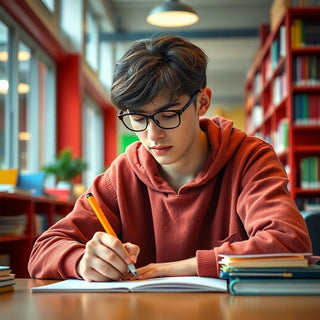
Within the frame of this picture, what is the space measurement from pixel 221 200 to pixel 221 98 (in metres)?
13.2

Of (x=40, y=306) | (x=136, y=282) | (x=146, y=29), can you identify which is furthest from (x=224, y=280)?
(x=146, y=29)

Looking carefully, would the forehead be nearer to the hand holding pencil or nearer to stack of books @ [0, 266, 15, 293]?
the hand holding pencil

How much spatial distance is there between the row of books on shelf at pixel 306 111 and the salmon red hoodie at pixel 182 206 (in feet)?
11.2

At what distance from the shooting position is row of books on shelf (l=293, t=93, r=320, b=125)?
493 cm

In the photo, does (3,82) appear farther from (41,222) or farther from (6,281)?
(6,281)

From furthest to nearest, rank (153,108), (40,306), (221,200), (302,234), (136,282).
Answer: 1. (221,200)
2. (153,108)
3. (302,234)
4. (136,282)
5. (40,306)

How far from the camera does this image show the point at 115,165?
1.66 metres

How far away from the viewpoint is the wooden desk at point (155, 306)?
2.78ft

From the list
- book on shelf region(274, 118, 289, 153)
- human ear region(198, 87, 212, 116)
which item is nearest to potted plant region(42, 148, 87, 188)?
book on shelf region(274, 118, 289, 153)

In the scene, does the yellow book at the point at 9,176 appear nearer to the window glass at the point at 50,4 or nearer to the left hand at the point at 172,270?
the window glass at the point at 50,4

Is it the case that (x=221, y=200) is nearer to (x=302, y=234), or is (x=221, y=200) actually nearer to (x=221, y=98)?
(x=302, y=234)

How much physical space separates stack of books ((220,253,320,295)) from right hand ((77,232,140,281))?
24 cm

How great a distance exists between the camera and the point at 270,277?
3.37 ft

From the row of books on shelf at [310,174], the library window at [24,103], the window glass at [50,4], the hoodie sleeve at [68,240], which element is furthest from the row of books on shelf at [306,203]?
the hoodie sleeve at [68,240]
